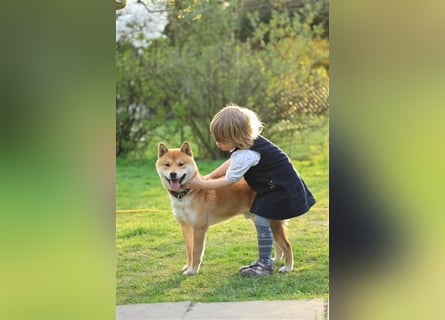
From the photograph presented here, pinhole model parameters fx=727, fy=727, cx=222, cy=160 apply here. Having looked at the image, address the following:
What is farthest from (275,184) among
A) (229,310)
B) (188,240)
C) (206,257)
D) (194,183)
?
(206,257)

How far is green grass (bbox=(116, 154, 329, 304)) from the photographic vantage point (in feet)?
→ 13.6

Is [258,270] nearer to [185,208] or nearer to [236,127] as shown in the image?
[185,208]

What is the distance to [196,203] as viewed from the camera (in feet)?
14.9

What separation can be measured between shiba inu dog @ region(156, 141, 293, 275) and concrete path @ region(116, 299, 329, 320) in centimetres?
65

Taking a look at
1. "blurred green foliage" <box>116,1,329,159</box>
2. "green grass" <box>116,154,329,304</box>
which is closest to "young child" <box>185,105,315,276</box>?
"green grass" <box>116,154,329,304</box>

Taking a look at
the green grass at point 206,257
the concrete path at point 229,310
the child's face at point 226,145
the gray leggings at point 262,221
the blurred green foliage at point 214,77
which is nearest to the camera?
the concrete path at point 229,310

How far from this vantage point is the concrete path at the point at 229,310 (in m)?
3.62

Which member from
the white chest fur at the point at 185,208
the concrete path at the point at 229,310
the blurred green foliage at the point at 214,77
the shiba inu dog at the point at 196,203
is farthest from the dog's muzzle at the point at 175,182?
the blurred green foliage at the point at 214,77

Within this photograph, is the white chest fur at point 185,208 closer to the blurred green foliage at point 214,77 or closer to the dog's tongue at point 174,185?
the dog's tongue at point 174,185

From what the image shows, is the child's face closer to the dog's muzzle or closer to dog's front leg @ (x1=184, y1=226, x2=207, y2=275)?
the dog's muzzle

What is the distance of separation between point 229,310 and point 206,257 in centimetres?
133

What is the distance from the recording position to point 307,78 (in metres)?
9.01

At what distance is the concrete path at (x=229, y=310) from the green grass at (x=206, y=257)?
11 centimetres
